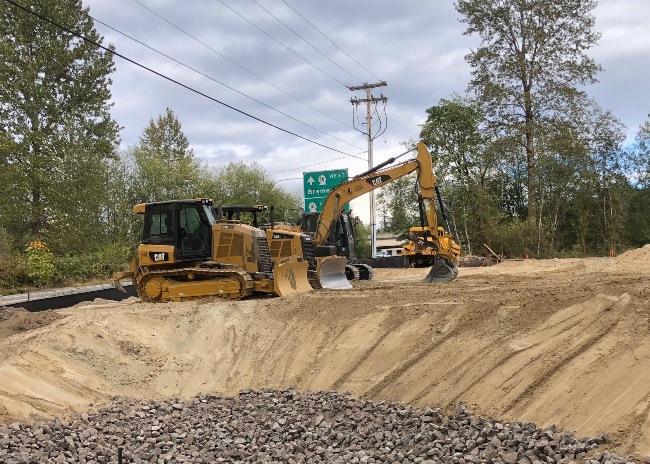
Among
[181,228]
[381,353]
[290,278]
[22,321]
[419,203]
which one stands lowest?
[381,353]

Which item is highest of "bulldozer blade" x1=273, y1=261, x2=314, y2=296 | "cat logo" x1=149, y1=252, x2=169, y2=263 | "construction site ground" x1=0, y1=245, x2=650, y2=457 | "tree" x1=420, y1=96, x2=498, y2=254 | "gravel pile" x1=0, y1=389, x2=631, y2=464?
"tree" x1=420, y1=96, x2=498, y2=254

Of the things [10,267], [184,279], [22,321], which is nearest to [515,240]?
[184,279]

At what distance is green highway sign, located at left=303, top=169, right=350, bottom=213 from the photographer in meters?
22.4

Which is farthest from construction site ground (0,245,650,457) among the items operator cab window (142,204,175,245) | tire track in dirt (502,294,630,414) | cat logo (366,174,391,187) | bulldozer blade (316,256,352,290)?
cat logo (366,174,391,187)

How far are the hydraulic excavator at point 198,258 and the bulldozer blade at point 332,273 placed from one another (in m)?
1.26

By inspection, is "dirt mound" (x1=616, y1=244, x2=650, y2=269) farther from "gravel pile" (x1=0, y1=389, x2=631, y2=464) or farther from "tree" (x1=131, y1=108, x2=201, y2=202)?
"tree" (x1=131, y1=108, x2=201, y2=202)

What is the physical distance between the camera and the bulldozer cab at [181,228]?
14.2m

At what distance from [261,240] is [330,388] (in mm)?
6632

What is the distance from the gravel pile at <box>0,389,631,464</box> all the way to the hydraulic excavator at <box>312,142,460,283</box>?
8.00m

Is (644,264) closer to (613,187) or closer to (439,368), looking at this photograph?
(439,368)

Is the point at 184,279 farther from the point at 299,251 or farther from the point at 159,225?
the point at 299,251

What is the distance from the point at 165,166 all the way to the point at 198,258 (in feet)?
87.5

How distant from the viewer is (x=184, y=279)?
14406 mm

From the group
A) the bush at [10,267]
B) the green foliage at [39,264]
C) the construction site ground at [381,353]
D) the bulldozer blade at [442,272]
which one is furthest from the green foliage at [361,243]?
the bush at [10,267]
